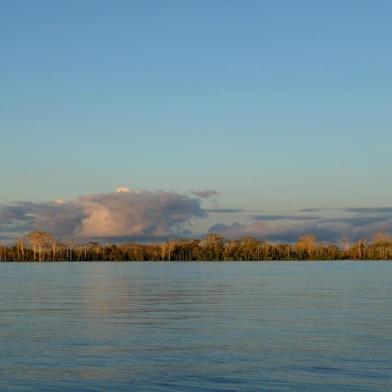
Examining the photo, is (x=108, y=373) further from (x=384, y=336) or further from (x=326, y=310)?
(x=326, y=310)

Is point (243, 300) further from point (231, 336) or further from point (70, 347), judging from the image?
point (70, 347)

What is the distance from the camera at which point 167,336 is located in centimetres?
3103

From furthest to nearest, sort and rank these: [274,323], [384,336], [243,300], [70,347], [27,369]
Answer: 1. [243,300]
2. [274,323]
3. [384,336]
4. [70,347]
5. [27,369]

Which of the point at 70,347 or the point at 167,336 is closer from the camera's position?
the point at 70,347

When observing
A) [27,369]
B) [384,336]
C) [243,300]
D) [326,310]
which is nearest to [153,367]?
[27,369]

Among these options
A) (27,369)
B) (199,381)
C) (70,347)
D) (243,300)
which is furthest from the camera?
(243,300)

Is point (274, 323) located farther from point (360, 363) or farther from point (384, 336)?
point (360, 363)

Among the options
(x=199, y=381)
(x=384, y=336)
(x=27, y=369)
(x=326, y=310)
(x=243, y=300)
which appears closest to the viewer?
(x=199, y=381)

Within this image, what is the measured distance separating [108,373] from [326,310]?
2162cm

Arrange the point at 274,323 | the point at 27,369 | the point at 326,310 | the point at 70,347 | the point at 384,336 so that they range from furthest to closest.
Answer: the point at 326,310 < the point at 274,323 < the point at 384,336 < the point at 70,347 < the point at 27,369

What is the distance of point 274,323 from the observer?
1374 inches

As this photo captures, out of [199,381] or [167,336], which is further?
[167,336]

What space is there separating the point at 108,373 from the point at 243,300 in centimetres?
2785

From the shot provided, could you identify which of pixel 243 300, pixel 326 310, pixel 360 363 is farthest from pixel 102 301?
pixel 360 363
